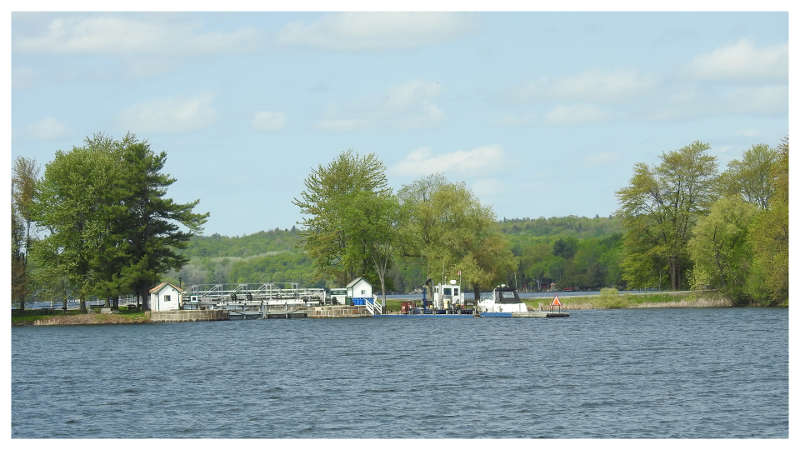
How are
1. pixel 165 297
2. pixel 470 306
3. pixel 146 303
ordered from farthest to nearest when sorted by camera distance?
pixel 146 303 → pixel 470 306 → pixel 165 297

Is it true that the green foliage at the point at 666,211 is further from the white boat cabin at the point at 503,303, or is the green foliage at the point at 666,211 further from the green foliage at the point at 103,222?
the green foliage at the point at 103,222

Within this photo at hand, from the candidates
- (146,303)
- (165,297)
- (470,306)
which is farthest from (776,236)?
(146,303)

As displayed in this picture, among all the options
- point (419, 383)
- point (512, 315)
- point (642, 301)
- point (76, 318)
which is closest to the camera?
point (419, 383)

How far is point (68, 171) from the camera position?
283 feet

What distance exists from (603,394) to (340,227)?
6335 cm

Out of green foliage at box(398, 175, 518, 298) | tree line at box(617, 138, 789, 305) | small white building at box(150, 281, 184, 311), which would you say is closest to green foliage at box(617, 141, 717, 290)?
tree line at box(617, 138, 789, 305)

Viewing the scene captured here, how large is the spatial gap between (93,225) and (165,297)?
10374 mm

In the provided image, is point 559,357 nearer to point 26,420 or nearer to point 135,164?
point 26,420

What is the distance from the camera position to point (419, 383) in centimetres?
3988

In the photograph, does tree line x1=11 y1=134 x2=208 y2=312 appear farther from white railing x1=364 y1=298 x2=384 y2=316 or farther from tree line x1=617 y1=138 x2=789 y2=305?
tree line x1=617 y1=138 x2=789 y2=305

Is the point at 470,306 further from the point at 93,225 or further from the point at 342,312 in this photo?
the point at 93,225

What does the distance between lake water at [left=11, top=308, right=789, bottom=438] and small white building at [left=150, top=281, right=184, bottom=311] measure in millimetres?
19226

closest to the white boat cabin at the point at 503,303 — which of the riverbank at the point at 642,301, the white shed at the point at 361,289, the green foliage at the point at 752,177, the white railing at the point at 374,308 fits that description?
the riverbank at the point at 642,301

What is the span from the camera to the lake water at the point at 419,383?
30125 mm
